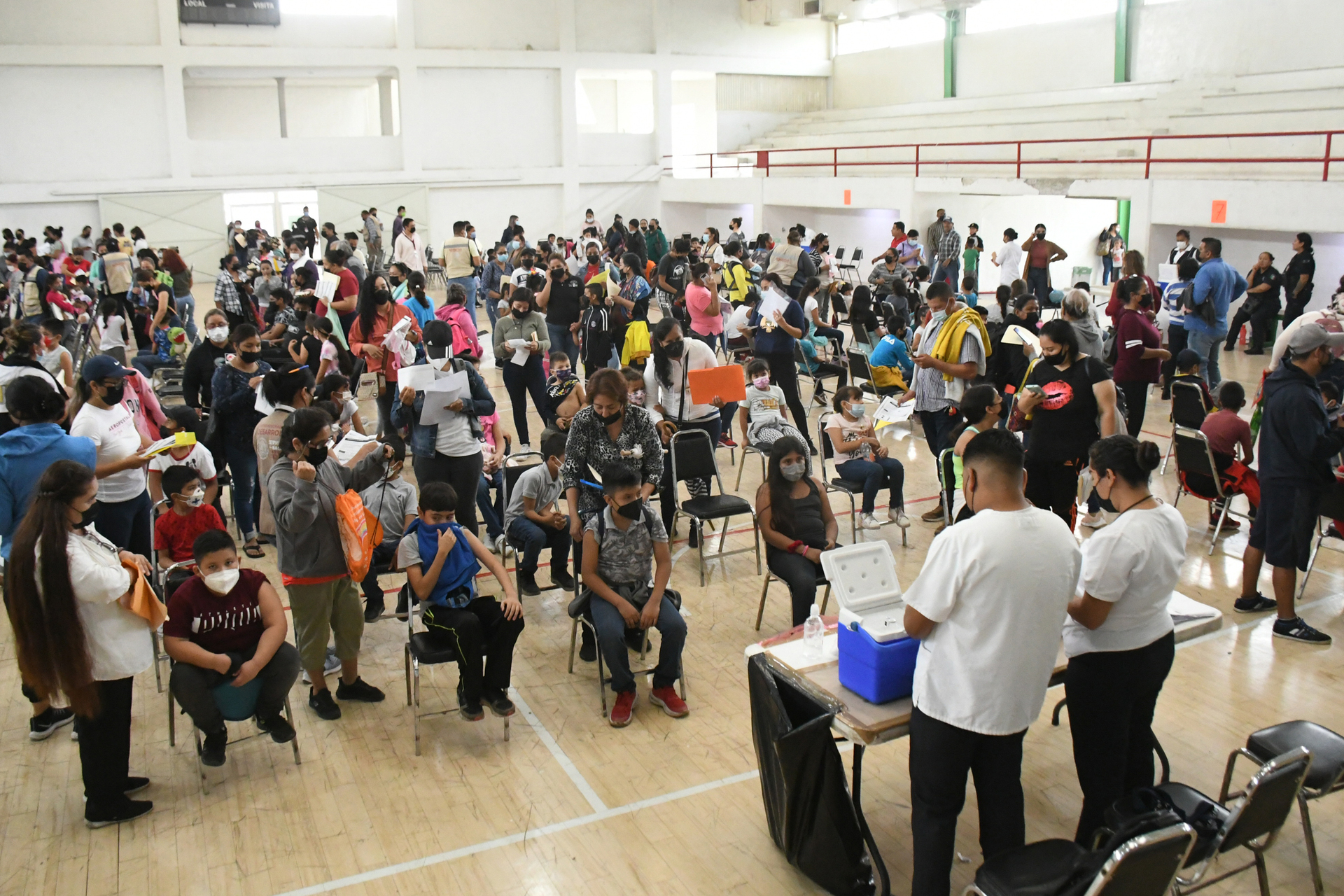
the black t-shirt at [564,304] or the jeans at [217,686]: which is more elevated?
the black t-shirt at [564,304]

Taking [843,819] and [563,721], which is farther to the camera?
[563,721]

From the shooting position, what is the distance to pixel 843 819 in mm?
3426

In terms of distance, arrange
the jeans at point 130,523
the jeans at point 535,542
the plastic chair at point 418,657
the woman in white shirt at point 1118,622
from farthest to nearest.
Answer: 1. the jeans at point 535,542
2. the jeans at point 130,523
3. the plastic chair at point 418,657
4. the woman in white shirt at point 1118,622

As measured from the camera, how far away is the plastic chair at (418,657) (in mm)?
4547

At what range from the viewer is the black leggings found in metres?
8.32

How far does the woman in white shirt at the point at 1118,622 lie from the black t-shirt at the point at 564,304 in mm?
6895

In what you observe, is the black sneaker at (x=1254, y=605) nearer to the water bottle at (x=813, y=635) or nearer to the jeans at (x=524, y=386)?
the water bottle at (x=813, y=635)

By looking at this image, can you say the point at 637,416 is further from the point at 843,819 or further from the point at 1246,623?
the point at 1246,623

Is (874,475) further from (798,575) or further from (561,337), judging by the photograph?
(561,337)

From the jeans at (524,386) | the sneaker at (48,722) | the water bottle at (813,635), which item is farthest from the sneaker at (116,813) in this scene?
the jeans at (524,386)

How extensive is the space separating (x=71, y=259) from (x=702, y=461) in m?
12.7

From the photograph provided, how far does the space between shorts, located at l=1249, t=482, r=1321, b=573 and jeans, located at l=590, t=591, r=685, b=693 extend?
3.01m

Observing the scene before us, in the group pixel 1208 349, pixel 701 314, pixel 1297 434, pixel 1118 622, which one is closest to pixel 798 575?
pixel 1118 622

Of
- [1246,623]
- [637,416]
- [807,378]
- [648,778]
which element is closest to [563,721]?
[648,778]
